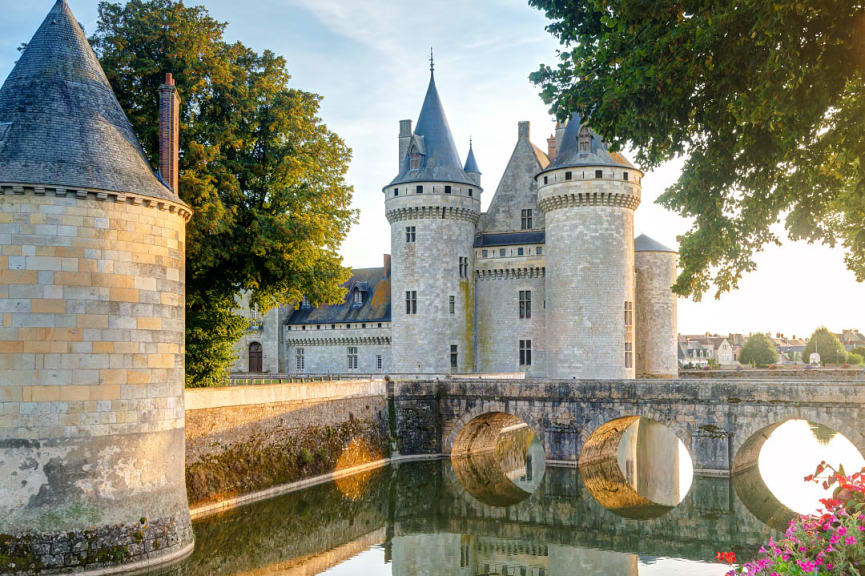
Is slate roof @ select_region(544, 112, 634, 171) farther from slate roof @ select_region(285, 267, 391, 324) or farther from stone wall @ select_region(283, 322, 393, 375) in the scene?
stone wall @ select_region(283, 322, 393, 375)

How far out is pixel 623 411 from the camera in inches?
896

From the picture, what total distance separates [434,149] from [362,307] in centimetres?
1024

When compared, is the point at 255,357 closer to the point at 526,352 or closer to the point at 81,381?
the point at 526,352

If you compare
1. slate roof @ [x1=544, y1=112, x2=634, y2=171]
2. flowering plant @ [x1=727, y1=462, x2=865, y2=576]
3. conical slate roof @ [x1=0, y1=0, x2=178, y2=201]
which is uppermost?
slate roof @ [x1=544, y1=112, x2=634, y2=171]

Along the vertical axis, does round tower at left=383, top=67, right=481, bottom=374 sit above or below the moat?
above

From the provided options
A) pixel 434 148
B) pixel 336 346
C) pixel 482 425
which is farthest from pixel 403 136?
pixel 482 425

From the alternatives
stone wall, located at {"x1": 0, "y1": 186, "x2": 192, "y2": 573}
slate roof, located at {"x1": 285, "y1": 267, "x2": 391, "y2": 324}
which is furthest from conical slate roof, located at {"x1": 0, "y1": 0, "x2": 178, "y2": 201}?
slate roof, located at {"x1": 285, "y1": 267, "x2": 391, "y2": 324}

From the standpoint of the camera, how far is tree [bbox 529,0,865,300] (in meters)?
8.47

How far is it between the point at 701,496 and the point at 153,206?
15.2m

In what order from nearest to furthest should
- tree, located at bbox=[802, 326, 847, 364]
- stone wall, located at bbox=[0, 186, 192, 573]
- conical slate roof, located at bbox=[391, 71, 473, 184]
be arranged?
stone wall, located at bbox=[0, 186, 192, 573] < conical slate roof, located at bbox=[391, 71, 473, 184] < tree, located at bbox=[802, 326, 847, 364]

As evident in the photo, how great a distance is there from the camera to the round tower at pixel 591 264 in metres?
31.7

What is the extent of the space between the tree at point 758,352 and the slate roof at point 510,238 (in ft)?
127

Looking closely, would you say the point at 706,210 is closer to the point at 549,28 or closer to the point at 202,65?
the point at 549,28

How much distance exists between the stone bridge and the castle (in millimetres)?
7429
